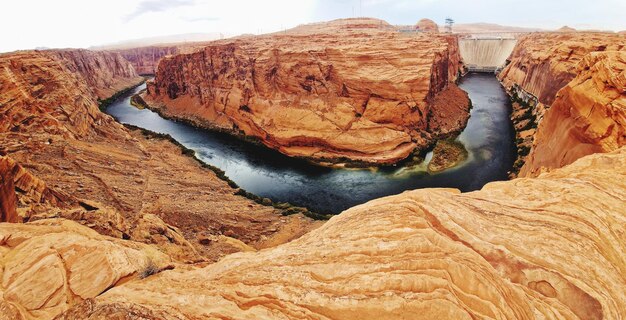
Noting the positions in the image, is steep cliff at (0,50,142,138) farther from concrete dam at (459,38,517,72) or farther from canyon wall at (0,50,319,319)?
concrete dam at (459,38,517,72)

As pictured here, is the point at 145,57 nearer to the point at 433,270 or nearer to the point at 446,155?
the point at 446,155

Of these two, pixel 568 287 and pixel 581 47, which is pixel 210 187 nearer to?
pixel 568 287

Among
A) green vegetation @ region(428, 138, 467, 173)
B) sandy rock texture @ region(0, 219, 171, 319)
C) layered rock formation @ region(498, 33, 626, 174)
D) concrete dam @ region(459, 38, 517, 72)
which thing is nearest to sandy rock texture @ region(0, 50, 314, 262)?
sandy rock texture @ region(0, 219, 171, 319)

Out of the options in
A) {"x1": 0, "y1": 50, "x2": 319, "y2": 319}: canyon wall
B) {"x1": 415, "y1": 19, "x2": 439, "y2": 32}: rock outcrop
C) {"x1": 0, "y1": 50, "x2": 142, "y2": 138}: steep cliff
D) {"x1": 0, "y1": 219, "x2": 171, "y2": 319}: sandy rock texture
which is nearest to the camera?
{"x1": 0, "y1": 219, "x2": 171, "y2": 319}: sandy rock texture

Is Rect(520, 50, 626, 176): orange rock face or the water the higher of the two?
Rect(520, 50, 626, 176): orange rock face

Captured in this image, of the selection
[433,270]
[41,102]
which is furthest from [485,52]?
[433,270]

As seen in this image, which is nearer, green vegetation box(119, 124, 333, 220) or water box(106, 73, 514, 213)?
green vegetation box(119, 124, 333, 220)

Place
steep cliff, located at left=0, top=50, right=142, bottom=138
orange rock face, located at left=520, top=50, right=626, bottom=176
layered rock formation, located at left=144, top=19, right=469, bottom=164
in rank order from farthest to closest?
layered rock formation, located at left=144, top=19, right=469, bottom=164, steep cliff, located at left=0, top=50, right=142, bottom=138, orange rock face, located at left=520, top=50, right=626, bottom=176
